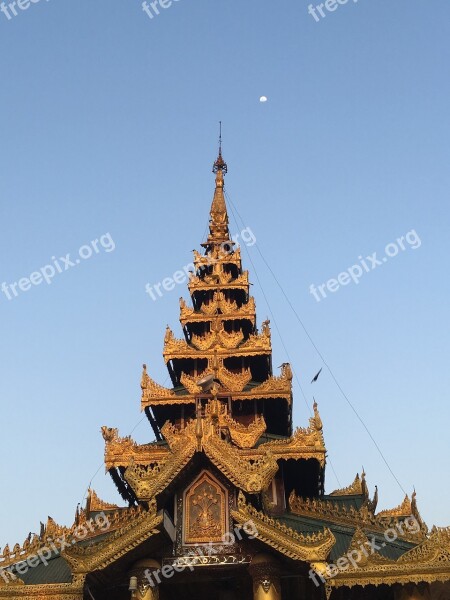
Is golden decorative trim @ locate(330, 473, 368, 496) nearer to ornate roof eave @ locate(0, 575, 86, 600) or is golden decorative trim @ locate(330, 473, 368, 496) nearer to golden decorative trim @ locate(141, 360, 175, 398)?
golden decorative trim @ locate(141, 360, 175, 398)

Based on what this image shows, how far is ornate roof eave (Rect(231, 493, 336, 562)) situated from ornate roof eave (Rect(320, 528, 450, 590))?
100 centimetres

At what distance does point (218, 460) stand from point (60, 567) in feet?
18.9

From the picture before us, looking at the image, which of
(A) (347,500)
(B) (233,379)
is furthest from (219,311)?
(A) (347,500)

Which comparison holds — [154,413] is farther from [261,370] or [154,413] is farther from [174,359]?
[261,370]

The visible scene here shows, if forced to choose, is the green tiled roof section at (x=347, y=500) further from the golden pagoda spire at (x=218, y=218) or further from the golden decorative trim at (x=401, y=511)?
the golden pagoda spire at (x=218, y=218)

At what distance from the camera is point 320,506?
22.8m

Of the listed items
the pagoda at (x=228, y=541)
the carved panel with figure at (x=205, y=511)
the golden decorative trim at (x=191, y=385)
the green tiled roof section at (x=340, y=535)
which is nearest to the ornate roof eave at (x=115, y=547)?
the pagoda at (x=228, y=541)

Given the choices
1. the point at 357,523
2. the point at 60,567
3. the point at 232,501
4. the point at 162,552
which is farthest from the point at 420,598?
the point at 60,567

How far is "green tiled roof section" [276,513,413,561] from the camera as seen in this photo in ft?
65.0

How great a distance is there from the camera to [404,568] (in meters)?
18.4

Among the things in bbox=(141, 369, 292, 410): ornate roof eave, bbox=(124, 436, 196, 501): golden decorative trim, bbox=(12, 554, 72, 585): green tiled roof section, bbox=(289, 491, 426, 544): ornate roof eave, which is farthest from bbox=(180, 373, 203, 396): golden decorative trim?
bbox=(12, 554, 72, 585): green tiled roof section

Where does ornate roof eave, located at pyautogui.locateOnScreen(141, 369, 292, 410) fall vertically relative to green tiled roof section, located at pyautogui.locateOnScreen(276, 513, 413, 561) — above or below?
above

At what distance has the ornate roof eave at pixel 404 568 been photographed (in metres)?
18.3

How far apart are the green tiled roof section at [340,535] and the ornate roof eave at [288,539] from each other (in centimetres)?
137
